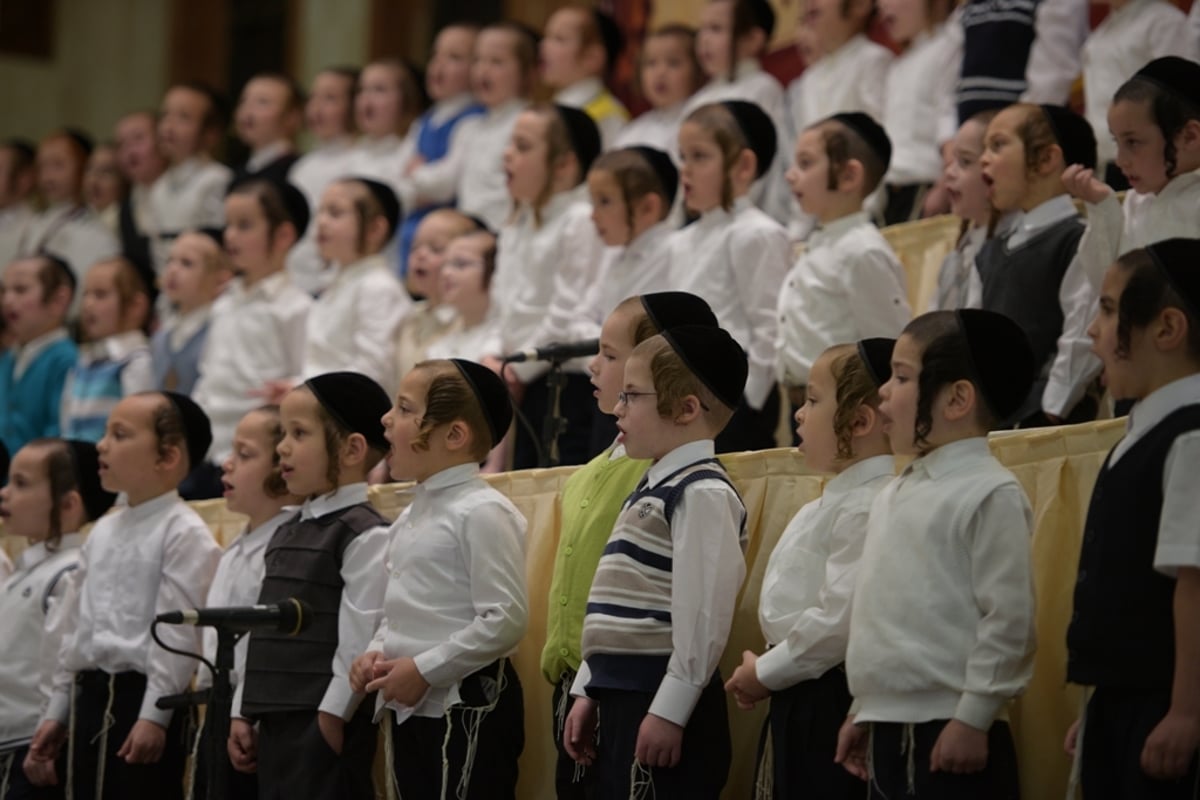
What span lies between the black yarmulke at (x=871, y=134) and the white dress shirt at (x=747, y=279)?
33 centimetres

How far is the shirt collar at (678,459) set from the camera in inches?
130

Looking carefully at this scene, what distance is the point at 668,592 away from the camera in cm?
325

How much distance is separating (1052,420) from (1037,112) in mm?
759

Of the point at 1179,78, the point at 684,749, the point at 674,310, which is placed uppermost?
the point at 1179,78

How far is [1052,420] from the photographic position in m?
3.89

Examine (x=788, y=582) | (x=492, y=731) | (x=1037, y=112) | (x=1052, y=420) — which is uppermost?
(x=1037, y=112)

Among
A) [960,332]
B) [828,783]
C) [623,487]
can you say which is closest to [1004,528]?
[960,332]

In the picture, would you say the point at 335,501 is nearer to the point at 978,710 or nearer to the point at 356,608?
the point at 356,608

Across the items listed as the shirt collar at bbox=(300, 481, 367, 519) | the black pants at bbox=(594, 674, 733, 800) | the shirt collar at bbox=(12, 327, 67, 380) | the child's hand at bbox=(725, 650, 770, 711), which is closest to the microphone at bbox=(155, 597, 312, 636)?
the shirt collar at bbox=(300, 481, 367, 519)

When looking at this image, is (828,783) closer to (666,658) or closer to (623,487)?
(666,658)

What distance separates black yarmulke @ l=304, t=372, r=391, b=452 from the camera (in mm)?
3945

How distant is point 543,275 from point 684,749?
93.3 inches

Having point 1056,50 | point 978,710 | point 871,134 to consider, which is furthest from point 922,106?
point 978,710

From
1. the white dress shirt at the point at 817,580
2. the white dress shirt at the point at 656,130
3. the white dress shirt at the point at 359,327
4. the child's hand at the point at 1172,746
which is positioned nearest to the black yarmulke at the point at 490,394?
the white dress shirt at the point at 817,580
